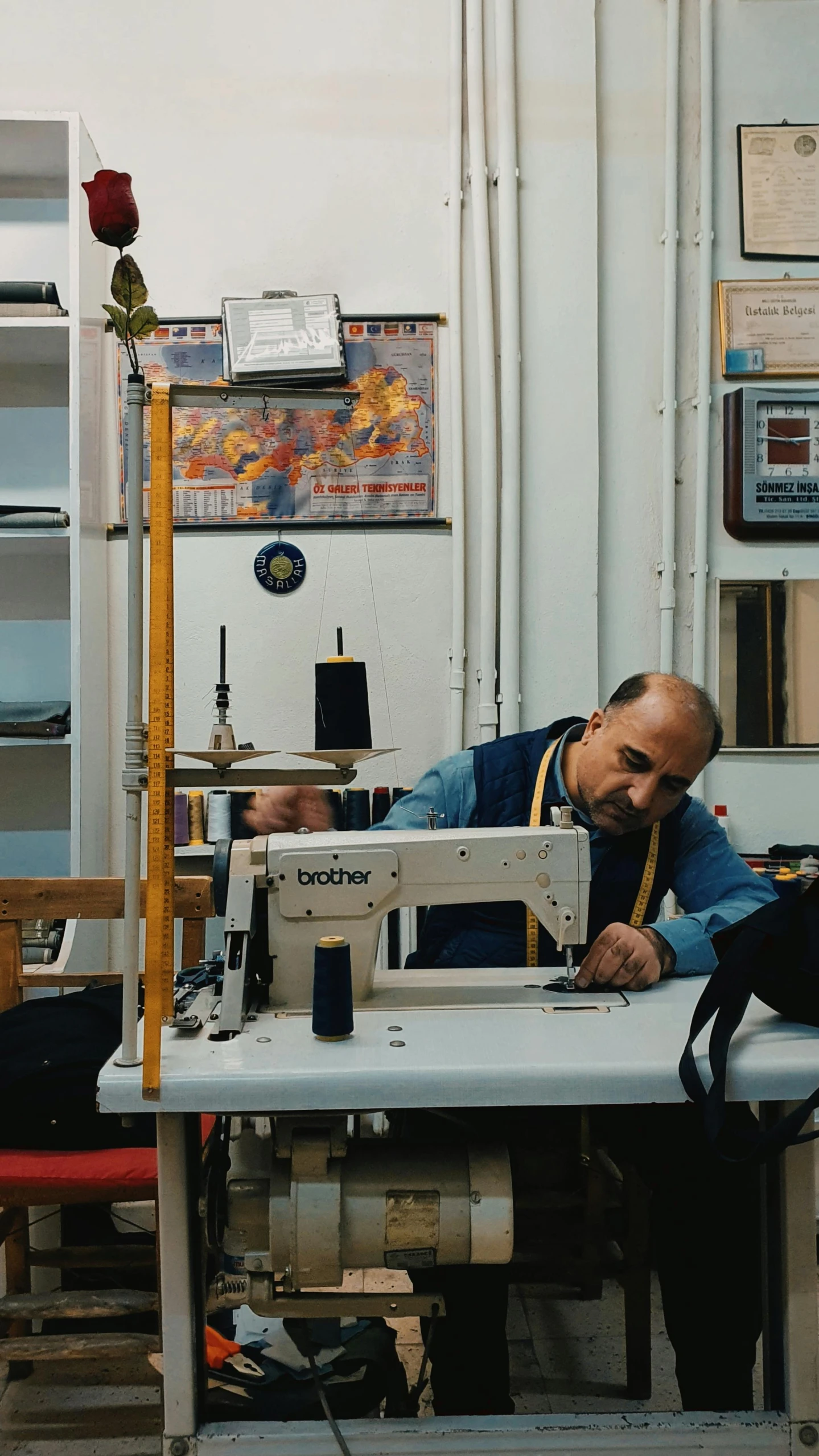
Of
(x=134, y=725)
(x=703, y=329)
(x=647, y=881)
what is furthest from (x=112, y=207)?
(x=703, y=329)

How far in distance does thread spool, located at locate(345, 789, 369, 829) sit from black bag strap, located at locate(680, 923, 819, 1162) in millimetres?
1492

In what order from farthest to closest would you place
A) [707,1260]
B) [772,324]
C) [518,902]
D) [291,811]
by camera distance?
[772,324] < [291,811] < [518,902] < [707,1260]

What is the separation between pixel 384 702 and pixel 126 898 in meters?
1.65

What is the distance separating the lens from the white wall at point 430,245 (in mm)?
2752

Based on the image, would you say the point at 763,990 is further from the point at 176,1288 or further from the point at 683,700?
the point at 176,1288

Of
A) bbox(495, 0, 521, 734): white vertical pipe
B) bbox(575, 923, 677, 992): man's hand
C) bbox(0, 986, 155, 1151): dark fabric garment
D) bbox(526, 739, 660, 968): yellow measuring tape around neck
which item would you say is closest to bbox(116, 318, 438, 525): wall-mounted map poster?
bbox(495, 0, 521, 734): white vertical pipe

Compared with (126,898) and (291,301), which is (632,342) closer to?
(291,301)

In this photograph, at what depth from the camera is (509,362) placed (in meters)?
2.75

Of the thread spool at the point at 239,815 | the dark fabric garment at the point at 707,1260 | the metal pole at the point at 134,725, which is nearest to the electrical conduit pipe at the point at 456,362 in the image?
the thread spool at the point at 239,815

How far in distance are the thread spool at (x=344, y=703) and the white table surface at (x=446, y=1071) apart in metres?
0.87

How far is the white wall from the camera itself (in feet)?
9.03

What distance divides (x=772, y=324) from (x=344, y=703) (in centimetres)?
162

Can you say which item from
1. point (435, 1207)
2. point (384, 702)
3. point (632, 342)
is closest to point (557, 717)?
point (384, 702)

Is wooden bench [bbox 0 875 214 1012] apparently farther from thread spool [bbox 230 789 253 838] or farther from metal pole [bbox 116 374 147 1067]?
metal pole [bbox 116 374 147 1067]
